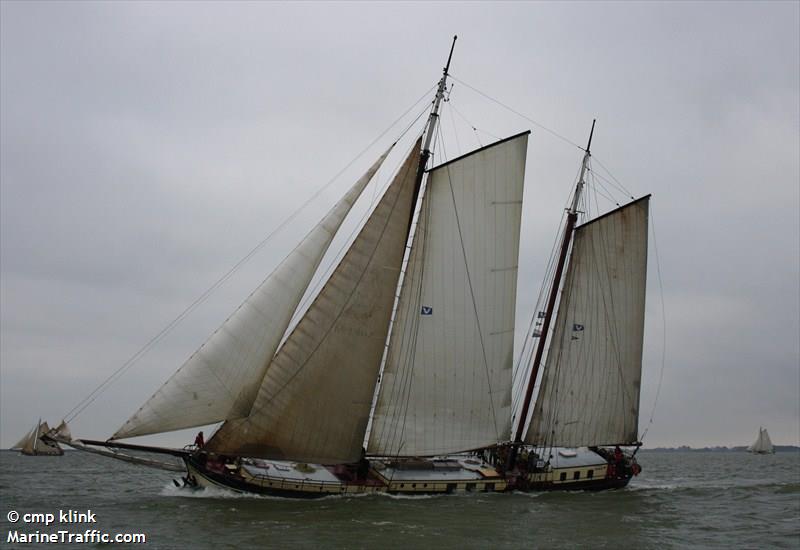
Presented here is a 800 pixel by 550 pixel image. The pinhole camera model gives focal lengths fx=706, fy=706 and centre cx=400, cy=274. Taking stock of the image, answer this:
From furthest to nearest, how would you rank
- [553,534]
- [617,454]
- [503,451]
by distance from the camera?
[617,454], [503,451], [553,534]

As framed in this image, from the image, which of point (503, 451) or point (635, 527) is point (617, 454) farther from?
point (635, 527)

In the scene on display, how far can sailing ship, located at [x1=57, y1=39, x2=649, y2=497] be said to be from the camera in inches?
1080

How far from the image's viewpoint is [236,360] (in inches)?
1041

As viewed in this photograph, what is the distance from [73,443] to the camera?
27078 millimetres

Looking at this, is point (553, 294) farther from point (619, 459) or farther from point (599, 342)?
point (619, 459)

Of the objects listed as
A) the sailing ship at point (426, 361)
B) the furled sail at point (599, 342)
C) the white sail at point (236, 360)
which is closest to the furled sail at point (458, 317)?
the sailing ship at point (426, 361)

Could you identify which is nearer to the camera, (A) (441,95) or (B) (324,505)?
(B) (324,505)

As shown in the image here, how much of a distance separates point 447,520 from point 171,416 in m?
10.6

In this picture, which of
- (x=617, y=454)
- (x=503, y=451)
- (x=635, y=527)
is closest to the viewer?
(x=635, y=527)

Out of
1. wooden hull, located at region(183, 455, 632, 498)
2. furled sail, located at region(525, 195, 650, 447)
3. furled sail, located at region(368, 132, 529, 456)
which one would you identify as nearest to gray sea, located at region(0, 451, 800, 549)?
wooden hull, located at region(183, 455, 632, 498)

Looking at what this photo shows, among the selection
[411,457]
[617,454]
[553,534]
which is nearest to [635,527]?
[553,534]

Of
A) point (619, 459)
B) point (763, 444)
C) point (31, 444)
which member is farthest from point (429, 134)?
point (763, 444)

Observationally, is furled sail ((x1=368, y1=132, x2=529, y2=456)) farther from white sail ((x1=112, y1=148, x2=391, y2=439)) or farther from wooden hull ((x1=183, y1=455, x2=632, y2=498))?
white sail ((x1=112, y1=148, x2=391, y2=439))

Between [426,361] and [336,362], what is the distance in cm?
514
